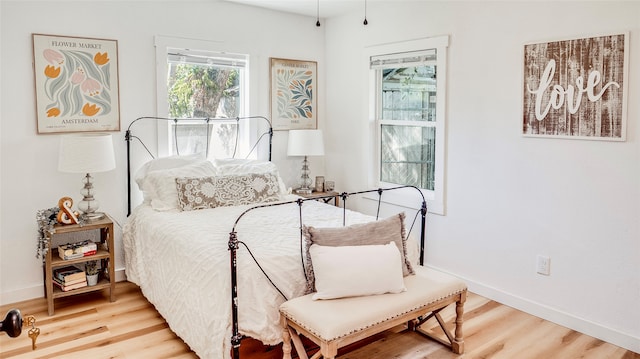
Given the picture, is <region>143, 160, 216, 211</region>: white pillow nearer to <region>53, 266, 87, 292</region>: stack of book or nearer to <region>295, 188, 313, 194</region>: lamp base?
<region>53, 266, 87, 292</region>: stack of book

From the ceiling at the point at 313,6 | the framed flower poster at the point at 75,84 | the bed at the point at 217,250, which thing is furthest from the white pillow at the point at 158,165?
the ceiling at the point at 313,6

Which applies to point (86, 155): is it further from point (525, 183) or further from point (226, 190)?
point (525, 183)

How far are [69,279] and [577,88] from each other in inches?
142

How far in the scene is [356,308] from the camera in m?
2.49

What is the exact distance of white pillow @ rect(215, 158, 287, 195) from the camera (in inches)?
168

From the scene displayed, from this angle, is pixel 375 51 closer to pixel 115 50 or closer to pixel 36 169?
pixel 115 50

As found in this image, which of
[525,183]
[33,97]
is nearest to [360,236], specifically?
[525,183]

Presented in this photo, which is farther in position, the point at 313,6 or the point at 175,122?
the point at 313,6

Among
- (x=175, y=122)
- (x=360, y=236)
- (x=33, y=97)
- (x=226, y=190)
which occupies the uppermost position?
(x=33, y=97)

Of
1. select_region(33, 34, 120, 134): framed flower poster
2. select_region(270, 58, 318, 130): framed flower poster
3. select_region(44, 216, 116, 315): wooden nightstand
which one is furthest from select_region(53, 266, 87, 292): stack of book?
select_region(270, 58, 318, 130): framed flower poster

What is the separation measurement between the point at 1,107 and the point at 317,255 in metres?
2.52

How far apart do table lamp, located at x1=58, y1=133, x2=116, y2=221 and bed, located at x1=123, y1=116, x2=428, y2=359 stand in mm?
371

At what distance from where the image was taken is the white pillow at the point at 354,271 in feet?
8.48

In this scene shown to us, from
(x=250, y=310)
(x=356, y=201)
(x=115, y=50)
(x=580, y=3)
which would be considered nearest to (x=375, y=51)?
(x=356, y=201)
